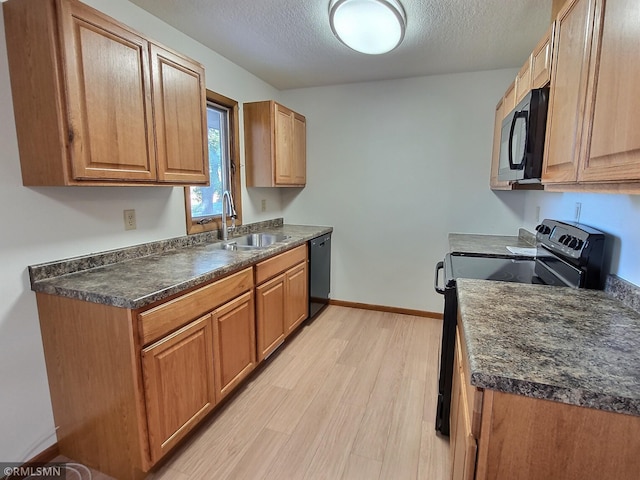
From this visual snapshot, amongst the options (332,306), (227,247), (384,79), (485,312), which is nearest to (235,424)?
(227,247)

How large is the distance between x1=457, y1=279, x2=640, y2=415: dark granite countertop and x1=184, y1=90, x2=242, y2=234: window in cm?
201

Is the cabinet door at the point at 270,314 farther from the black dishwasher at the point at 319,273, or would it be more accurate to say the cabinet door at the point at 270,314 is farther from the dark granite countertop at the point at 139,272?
the black dishwasher at the point at 319,273

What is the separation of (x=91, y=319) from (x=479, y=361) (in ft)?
4.92

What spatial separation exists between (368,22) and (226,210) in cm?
175

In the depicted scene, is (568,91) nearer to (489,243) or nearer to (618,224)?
(618,224)

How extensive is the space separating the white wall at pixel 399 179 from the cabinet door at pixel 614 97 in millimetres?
2178

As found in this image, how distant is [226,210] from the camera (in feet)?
9.45

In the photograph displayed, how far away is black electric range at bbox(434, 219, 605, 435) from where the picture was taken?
1406 mm

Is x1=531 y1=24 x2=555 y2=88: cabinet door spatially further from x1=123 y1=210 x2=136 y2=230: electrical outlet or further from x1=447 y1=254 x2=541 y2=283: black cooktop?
x1=123 y1=210 x2=136 y2=230: electrical outlet

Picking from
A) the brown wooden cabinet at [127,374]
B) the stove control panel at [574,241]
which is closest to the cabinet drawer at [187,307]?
the brown wooden cabinet at [127,374]

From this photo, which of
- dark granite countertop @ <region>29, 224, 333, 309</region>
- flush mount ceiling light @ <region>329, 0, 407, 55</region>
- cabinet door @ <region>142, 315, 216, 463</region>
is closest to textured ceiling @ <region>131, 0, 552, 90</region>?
flush mount ceiling light @ <region>329, 0, 407, 55</region>

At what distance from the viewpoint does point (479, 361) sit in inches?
32.7

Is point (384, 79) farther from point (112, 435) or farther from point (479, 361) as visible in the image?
point (112, 435)

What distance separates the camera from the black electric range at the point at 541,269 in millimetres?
1406
